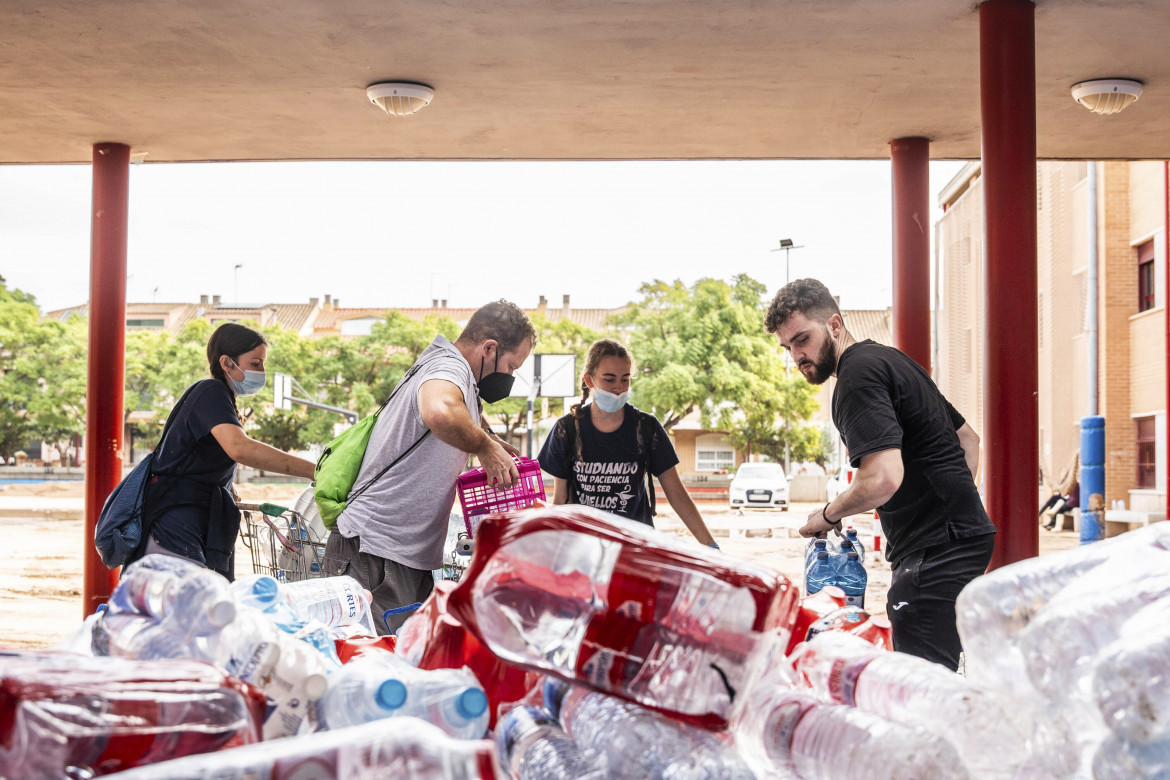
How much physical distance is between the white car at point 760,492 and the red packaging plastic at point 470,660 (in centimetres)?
3070

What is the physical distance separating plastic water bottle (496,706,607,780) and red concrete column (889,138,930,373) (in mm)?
6364

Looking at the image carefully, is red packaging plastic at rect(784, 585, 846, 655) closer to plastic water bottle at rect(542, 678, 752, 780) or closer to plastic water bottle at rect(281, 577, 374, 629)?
plastic water bottle at rect(542, 678, 752, 780)

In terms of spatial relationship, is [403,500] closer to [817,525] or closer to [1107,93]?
[817,525]

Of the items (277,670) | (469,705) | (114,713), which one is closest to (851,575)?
(469,705)

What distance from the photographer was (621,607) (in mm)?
1525

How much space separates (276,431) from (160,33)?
1649 inches

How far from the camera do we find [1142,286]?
24594 millimetres

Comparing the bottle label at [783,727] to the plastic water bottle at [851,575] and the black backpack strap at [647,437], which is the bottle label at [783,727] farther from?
the black backpack strap at [647,437]

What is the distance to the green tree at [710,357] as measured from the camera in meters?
38.3

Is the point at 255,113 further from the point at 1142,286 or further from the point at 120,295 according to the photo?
the point at 1142,286

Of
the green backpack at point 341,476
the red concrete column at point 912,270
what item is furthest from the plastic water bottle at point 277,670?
the red concrete column at point 912,270

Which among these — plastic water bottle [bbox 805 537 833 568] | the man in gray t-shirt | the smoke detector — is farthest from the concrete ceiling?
plastic water bottle [bbox 805 537 833 568]

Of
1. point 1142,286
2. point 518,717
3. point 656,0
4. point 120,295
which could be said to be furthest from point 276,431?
point 518,717

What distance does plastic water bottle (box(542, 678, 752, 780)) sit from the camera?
1384 mm
